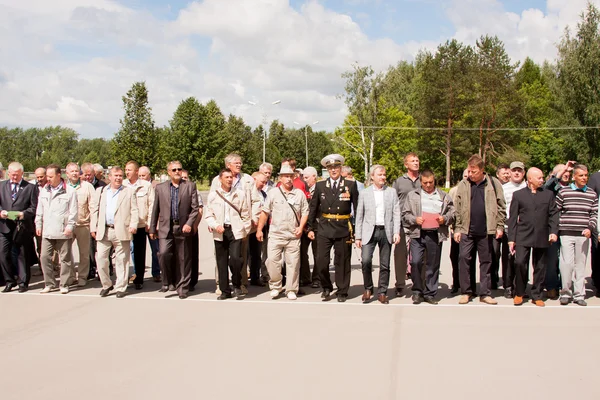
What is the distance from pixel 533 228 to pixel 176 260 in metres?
5.35

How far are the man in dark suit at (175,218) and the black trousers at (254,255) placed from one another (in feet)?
3.61

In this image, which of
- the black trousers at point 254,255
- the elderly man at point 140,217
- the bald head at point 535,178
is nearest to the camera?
the bald head at point 535,178

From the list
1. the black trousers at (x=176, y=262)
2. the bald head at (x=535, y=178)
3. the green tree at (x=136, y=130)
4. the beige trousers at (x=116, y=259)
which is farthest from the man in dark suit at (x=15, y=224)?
the green tree at (x=136, y=130)

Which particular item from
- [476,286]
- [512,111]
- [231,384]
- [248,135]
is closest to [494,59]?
[512,111]

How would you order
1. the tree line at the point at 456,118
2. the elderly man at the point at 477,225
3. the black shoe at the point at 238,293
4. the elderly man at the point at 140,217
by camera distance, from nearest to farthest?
1. the elderly man at the point at 477,225
2. the black shoe at the point at 238,293
3. the elderly man at the point at 140,217
4. the tree line at the point at 456,118

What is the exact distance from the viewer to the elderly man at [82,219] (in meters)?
8.65

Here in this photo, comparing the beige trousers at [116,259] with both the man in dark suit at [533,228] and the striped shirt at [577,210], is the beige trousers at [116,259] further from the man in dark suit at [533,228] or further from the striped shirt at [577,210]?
the striped shirt at [577,210]

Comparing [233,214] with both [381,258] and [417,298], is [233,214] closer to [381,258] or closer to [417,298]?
[381,258]

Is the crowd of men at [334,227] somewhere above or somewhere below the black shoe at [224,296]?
above

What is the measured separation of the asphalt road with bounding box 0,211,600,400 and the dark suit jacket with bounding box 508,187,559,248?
95cm

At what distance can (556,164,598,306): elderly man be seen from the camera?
7277 millimetres

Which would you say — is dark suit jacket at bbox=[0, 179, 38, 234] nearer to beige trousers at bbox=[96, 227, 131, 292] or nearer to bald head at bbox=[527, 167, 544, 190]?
beige trousers at bbox=[96, 227, 131, 292]

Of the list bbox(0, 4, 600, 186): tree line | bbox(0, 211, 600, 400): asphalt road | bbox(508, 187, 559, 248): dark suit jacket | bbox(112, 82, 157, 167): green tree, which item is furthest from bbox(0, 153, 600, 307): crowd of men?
bbox(0, 4, 600, 186): tree line

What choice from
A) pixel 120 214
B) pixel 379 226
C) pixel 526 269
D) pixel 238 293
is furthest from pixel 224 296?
pixel 526 269
